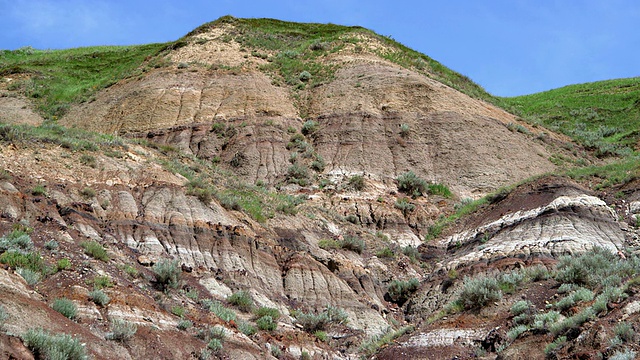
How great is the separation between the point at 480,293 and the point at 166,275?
806 centimetres

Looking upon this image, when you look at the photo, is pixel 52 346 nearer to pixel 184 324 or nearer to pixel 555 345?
pixel 184 324

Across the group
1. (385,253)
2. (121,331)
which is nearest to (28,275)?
(121,331)

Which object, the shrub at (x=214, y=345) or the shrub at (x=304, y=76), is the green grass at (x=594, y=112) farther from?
the shrub at (x=214, y=345)

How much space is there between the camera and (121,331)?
12.0 m

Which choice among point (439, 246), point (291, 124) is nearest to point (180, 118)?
point (291, 124)

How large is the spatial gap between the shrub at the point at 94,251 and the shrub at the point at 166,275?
129 centimetres

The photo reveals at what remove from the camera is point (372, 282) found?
847 inches

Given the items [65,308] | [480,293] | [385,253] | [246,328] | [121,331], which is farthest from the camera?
[385,253]

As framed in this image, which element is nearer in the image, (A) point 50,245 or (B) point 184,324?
(B) point 184,324

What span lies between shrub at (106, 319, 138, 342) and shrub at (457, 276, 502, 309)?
903 cm

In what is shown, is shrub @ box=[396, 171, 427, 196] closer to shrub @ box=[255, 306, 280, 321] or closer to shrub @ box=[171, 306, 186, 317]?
shrub @ box=[255, 306, 280, 321]

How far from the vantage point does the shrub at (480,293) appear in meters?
17.2

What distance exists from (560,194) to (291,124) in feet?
48.2

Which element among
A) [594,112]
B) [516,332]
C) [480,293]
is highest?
[594,112]
